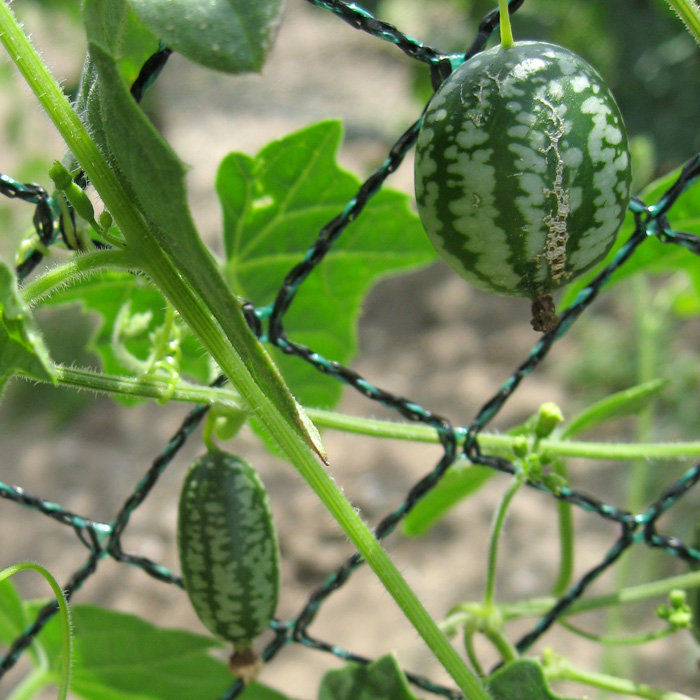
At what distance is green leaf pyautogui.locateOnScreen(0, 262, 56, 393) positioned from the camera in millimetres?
460

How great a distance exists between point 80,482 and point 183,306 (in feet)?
10.7

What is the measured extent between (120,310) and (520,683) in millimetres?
576

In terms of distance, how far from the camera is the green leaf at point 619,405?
0.84 meters

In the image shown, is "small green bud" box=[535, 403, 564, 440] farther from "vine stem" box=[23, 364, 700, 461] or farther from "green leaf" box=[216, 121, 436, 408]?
"green leaf" box=[216, 121, 436, 408]

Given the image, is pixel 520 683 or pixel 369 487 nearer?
pixel 520 683

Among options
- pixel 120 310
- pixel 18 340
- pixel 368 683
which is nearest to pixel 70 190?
pixel 18 340

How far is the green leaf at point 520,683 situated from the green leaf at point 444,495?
271mm

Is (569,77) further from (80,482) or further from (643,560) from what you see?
(80,482)

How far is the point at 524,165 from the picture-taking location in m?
0.51

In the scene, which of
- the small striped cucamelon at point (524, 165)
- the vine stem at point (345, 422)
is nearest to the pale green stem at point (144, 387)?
the vine stem at point (345, 422)

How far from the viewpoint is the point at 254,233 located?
95cm

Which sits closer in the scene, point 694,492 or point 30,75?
point 30,75

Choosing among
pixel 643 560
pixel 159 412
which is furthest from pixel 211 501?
pixel 159 412

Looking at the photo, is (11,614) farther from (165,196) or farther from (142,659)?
(165,196)
